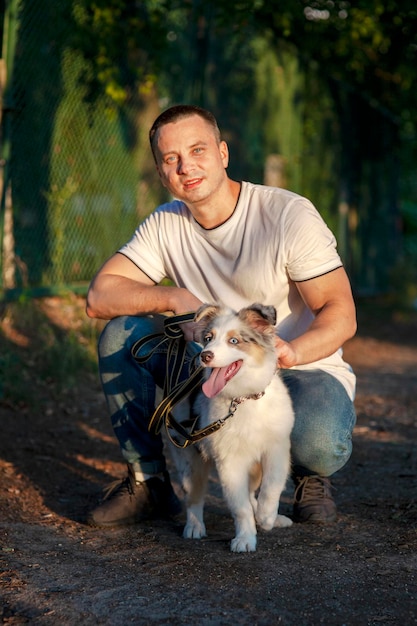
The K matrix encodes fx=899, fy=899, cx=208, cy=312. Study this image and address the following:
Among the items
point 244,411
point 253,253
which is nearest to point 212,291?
point 253,253

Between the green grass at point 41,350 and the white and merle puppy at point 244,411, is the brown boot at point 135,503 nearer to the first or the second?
the white and merle puppy at point 244,411

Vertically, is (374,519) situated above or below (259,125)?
below

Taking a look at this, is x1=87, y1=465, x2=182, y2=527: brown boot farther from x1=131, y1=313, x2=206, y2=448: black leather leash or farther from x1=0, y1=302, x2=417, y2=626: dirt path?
x1=131, y1=313, x2=206, y2=448: black leather leash

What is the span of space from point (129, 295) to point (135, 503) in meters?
0.95

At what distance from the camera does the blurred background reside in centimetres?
715

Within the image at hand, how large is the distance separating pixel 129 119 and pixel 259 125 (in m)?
2.22

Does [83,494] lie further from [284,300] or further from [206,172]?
[206,172]

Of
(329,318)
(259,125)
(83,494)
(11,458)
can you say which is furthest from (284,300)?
(259,125)

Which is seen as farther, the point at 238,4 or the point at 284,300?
the point at 238,4

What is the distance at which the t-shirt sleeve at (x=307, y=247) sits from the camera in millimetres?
3852

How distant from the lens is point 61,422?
19.7 feet

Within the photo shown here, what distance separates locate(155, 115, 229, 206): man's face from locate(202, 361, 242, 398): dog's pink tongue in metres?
0.91

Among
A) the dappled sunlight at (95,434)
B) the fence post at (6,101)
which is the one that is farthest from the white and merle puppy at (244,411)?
the fence post at (6,101)

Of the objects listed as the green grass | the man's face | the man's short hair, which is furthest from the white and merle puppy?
the green grass
